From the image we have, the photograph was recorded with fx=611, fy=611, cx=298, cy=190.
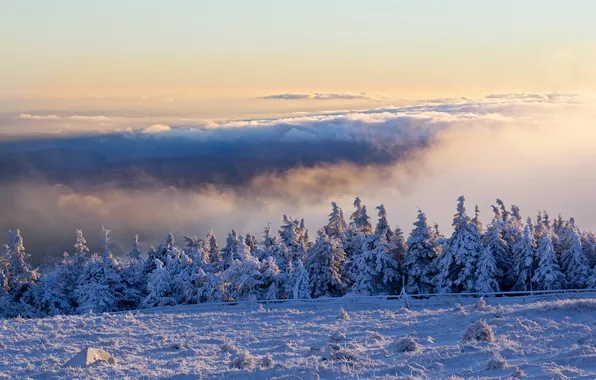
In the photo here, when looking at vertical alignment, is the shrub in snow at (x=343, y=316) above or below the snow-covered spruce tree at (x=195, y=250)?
above

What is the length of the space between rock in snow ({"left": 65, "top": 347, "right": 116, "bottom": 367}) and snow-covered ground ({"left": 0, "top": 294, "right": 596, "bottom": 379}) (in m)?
0.33

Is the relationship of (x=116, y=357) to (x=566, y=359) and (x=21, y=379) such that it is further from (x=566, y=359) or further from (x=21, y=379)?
(x=566, y=359)

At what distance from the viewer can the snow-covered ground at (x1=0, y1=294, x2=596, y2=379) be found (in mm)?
17875

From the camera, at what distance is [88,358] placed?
2142 centimetres

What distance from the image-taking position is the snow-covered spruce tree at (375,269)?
5075cm

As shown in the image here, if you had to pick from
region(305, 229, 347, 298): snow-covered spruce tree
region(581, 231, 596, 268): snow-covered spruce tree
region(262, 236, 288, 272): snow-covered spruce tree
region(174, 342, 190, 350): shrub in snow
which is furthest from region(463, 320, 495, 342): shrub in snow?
region(581, 231, 596, 268): snow-covered spruce tree

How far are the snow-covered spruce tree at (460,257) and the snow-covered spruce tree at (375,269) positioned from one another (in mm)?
4100

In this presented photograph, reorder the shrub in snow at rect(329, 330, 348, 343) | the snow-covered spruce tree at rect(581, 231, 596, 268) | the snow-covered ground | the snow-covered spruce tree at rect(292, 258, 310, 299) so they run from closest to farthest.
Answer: the snow-covered ground < the shrub in snow at rect(329, 330, 348, 343) < the snow-covered spruce tree at rect(292, 258, 310, 299) < the snow-covered spruce tree at rect(581, 231, 596, 268)

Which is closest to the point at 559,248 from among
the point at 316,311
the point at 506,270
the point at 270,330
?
the point at 506,270

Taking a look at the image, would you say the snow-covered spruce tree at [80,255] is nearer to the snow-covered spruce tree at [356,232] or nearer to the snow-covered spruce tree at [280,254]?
the snow-covered spruce tree at [280,254]

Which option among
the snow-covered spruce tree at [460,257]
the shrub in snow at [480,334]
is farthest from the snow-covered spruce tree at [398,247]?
the shrub in snow at [480,334]

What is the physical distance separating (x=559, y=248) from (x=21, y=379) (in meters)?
46.8

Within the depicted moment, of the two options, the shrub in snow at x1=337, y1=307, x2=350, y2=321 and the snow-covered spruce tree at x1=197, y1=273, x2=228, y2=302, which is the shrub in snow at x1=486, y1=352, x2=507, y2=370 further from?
the snow-covered spruce tree at x1=197, y1=273, x2=228, y2=302

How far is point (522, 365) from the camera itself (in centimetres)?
1700
